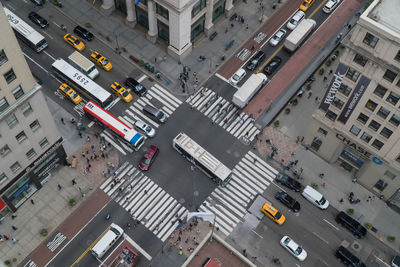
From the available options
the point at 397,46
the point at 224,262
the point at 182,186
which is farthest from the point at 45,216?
the point at 397,46

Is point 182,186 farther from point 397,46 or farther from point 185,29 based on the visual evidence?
point 397,46

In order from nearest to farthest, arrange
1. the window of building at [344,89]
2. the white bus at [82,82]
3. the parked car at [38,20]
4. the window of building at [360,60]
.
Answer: the window of building at [360,60] < the window of building at [344,89] < the white bus at [82,82] < the parked car at [38,20]

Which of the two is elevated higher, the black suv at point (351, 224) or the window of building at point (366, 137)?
the window of building at point (366, 137)

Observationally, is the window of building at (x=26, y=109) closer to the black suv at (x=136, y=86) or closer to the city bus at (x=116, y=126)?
the city bus at (x=116, y=126)

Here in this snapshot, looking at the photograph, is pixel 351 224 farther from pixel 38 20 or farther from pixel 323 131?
pixel 38 20

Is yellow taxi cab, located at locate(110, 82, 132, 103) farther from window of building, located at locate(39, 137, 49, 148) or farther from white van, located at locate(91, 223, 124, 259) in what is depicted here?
white van, located at locate(91, 223, 124, 259)

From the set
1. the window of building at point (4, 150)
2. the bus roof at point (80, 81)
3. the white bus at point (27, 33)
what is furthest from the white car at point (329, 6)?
the window of building at point (4, 150)
